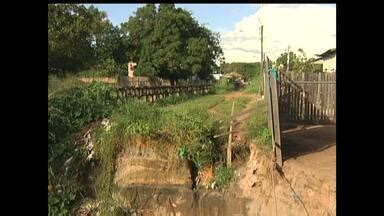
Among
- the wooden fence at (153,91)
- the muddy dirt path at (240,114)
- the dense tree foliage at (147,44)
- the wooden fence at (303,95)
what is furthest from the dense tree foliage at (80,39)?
the wooden fence at (303,95)

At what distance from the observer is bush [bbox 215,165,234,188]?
9.57 ft

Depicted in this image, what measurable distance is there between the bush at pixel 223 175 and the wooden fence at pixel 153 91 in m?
0.59

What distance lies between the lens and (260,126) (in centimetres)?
286

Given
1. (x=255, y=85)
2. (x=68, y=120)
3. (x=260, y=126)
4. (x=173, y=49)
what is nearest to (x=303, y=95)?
(x=260, y=126)

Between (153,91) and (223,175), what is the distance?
750 mm

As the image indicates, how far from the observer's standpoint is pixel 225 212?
2871mm

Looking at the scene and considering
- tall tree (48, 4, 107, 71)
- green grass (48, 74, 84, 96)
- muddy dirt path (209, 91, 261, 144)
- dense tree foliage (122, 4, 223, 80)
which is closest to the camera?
tall tree (48, 4, 107, 71)

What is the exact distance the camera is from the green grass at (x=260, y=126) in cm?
279

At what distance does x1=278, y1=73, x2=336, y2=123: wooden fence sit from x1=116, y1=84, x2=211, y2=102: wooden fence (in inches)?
27.7

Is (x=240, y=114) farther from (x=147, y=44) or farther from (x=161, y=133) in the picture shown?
(x=147, y=44)

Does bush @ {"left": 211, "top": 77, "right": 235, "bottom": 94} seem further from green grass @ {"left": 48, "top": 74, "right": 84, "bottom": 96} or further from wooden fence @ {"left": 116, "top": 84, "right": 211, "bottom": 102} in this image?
green grass @ {"left": 48, "top": 74, "right": 84, "bottom": 96}

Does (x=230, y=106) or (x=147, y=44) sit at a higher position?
(x=147, y=44)

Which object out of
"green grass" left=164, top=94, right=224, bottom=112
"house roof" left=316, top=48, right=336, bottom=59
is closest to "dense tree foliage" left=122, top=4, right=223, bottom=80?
"green grass" left=164, top=94, right=224, bottom=112

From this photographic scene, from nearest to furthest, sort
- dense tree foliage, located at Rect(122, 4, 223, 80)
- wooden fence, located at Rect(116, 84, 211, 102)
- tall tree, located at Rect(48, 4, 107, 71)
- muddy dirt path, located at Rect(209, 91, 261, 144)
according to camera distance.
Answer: tall tree, located at Rect(48, 4, 107, 71) < dense tree foliage, located at Rect(122, 4, 223, 80) < wooden fence, located at Rect(116, 84, 211, 102) < muddy dirt path, located at Rect(209, 91, 261, 144)
